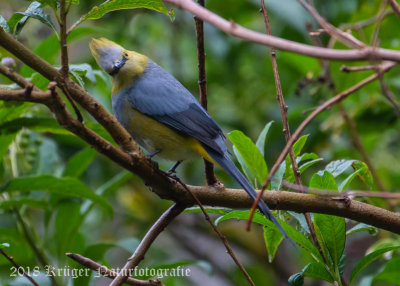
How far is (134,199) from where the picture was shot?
3.87 meters

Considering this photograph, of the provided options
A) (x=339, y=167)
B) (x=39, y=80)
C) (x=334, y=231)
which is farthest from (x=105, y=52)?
(x=334, y=231)

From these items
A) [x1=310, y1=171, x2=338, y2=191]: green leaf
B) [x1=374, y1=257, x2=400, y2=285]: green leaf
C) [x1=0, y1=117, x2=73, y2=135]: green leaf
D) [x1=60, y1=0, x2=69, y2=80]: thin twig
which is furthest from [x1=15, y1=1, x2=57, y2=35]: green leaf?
[x1=374, y1=257, x2=400, y2=285]: green leaf

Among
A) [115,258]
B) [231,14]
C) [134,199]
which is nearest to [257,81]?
[231,14]

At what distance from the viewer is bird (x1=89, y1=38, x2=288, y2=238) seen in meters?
2.15

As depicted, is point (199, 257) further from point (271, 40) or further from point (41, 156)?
point (271, 40)

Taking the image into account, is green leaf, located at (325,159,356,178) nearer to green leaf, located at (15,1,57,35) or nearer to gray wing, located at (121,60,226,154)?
gray wing, located at (121,60,226,154)

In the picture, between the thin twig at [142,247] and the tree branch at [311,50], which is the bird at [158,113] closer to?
the thin twig at [142,247]

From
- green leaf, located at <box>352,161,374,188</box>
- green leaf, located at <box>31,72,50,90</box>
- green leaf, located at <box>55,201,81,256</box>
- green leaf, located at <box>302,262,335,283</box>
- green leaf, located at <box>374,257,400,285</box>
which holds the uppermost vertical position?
green leaf, located at <box>31,72,50,90</box>

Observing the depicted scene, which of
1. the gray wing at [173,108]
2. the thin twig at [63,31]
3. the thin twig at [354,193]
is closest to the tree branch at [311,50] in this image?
the thin twig at [354,193]

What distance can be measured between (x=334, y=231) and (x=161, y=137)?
0.87 metres

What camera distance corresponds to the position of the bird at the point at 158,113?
215 cm

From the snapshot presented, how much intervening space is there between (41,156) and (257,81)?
5.49 ft

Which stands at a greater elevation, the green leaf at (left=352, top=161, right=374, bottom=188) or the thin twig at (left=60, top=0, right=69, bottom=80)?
the thin twig at (left=60, top=0, right=69, bottom=80)

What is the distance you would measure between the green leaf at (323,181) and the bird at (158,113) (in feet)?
1.73
